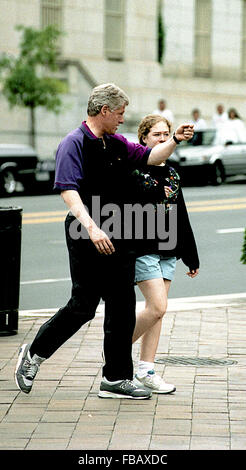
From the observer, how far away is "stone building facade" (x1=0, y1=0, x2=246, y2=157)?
109 feet

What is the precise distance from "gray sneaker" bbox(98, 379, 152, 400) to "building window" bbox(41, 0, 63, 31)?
28.5 meters

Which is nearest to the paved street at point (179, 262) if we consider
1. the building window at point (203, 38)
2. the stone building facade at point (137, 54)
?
the stone building facade at point (137, 54)

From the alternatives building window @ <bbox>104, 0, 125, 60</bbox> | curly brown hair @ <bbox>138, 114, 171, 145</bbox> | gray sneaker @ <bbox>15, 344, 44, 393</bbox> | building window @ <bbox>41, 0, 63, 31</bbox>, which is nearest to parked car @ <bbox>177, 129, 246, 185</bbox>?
building window @ <bbox>41, 0, 63, 31</bbox>

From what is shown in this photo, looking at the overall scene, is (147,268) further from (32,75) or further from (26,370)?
(32,75)

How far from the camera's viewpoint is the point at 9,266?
8523mm

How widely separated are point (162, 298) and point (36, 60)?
23.3m

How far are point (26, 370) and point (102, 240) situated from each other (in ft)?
3.33

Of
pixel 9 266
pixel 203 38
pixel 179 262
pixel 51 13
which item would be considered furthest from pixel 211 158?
pixel 9 266

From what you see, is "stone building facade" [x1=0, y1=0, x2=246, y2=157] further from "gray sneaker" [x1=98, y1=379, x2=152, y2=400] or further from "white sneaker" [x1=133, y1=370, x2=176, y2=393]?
"gray sneaker" [x1=98, y1=379, x2=152, y2=400]

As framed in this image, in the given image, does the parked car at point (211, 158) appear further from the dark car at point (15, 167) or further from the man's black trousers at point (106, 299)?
the man's black trousers at point (106, 299)

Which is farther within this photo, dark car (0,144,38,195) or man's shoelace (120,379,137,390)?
dark car (0,144,38,195)

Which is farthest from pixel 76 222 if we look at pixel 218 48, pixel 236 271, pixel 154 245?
pixel 218 48

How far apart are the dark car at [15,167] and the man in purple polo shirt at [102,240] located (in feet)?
57.5

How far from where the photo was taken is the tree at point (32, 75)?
28766 millimetres
